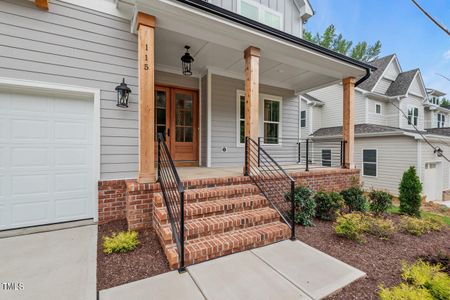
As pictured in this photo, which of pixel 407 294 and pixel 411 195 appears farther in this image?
pixel 411 195

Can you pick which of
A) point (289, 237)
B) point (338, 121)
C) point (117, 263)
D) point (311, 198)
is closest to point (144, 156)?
point (117, 263)

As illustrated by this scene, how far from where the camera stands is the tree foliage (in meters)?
19.4

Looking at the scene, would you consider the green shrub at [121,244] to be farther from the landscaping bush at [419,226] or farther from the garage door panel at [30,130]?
the landscaping bush at [419,226]

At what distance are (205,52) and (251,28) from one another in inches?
54.9

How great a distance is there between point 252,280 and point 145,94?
301cm

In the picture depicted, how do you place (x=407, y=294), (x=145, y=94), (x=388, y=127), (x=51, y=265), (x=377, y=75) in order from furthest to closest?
1. (x=377, y=75)
2. (x=388, y=127)
3. (x=145, y=94)
4. (x=51, y=265)
5. (x=407, y=294)

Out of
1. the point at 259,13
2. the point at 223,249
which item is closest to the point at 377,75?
the point at 259,13

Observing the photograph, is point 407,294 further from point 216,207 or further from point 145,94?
point 145,94

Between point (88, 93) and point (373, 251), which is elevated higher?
point (88, 93)

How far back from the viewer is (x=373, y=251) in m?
3.04

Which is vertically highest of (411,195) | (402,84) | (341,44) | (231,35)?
(341,44)

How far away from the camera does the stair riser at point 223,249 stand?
2.47 meters

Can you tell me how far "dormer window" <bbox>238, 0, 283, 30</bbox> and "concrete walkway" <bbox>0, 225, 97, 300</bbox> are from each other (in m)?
6.56

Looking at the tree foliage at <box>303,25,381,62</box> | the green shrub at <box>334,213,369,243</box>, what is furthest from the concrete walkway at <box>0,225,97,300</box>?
the tree foliage at <box>303,25,381,62</box>
